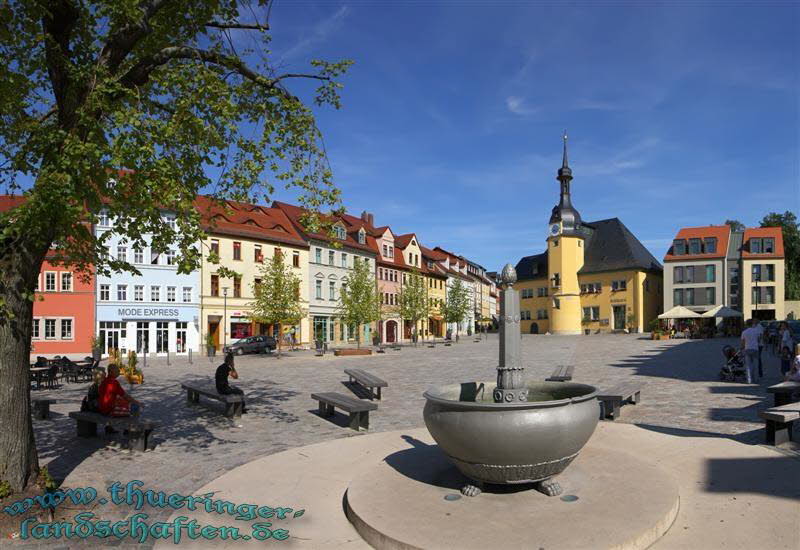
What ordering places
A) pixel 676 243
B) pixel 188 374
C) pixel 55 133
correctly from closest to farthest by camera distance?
1. pixel 55 133
2. pixel 188 374
3. pixel 676 243

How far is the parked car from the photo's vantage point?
38125 mm

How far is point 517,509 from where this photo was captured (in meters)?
5.84

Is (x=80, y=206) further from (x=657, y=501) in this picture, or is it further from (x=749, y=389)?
(x=749, y=389)

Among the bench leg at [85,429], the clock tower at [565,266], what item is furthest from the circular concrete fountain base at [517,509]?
the clock tower at [565,266]

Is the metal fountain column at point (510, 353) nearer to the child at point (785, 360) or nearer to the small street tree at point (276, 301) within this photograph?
the child at point (785, 360)

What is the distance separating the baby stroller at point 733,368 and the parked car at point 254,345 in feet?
95.1

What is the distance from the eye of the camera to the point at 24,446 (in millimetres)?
6633

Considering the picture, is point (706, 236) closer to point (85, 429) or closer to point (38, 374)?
point (38, 374)

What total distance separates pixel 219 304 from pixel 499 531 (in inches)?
1587

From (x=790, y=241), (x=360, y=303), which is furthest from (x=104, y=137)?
(x=790, y=241)

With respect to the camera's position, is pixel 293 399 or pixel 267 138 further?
pixel 293 399

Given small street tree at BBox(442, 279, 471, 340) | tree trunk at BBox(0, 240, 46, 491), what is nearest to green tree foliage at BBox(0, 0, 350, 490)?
tree trunk at BBox(0, 240, 46, 491)

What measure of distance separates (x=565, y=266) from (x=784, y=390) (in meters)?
60.5

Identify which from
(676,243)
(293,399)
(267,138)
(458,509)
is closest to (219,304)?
(293,399)
